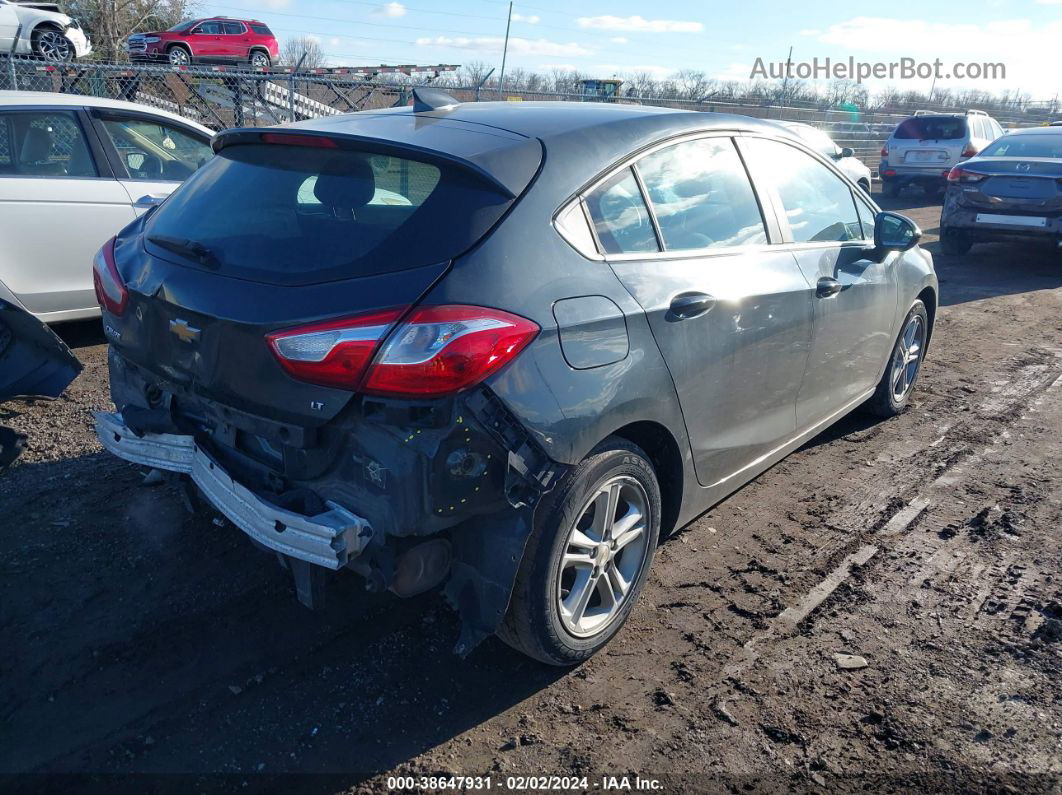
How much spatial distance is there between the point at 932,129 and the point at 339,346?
61.6 feet

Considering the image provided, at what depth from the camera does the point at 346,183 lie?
288 centimetres

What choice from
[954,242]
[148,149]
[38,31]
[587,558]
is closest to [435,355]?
[587,558]

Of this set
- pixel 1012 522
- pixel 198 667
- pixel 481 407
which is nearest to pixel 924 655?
pixel 1012 522

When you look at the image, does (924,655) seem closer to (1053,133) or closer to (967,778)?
(967,778)

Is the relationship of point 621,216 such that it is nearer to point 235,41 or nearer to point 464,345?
point 464,345

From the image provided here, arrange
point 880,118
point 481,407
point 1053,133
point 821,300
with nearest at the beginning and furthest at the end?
point 481,407, point 821,300, point 1053,133, point 880,118

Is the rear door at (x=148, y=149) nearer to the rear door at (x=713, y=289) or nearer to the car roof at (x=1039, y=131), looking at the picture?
the rear door at (x=713, y=289)

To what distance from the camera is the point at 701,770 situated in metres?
2.64

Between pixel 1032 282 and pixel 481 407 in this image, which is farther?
pixel 1032 282

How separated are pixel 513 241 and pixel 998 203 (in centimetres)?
990

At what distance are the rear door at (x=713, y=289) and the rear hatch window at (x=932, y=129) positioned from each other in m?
16.5

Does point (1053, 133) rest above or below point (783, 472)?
above

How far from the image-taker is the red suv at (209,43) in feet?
78.4

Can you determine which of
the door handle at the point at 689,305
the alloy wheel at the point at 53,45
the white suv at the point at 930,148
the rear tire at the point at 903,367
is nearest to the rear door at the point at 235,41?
the alloy wheel at the point at 53,45
